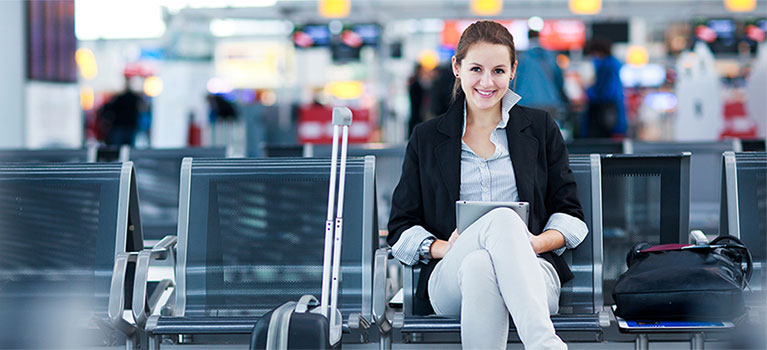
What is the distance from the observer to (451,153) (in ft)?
12.1

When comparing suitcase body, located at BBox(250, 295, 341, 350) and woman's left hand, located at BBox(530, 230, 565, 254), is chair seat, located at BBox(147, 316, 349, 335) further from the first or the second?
woman's left hand, located at BBox(530, 230, 565, 254)

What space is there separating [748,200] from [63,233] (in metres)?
2.85

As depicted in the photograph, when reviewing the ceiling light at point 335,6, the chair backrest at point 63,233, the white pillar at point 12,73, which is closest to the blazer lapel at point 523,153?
the chair backrest at point 63,233

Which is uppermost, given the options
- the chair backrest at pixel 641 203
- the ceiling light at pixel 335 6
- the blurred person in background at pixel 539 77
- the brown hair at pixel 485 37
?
the ceiling light at pixel 335 6

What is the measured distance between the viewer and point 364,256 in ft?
12.5

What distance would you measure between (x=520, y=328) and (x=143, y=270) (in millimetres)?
1485

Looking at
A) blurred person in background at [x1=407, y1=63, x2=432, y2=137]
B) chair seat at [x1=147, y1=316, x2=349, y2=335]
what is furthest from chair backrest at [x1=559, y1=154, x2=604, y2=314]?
blurred person in background at [x1=407, y1=63, x2=432, y2=137]

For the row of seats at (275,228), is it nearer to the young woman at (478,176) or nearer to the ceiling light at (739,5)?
the young woman at (478,176)

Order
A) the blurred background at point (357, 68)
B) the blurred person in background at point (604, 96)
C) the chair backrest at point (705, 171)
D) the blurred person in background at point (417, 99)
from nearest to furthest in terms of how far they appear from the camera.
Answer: the chair backrest at point (705, 171) < the blurred background at point (357, 68) < the blurred person in background at point (604, 96) < the blurred person in background at point (417, 99)

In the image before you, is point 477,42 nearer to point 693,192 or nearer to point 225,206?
point 225,206

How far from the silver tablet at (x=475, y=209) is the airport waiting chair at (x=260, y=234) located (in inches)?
19.6

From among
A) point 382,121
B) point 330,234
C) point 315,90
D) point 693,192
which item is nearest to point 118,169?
point 330,234

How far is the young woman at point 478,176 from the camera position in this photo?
352 centimetres

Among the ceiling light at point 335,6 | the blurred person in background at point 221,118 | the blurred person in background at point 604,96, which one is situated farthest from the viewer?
the blurred person in background at point 221,118
